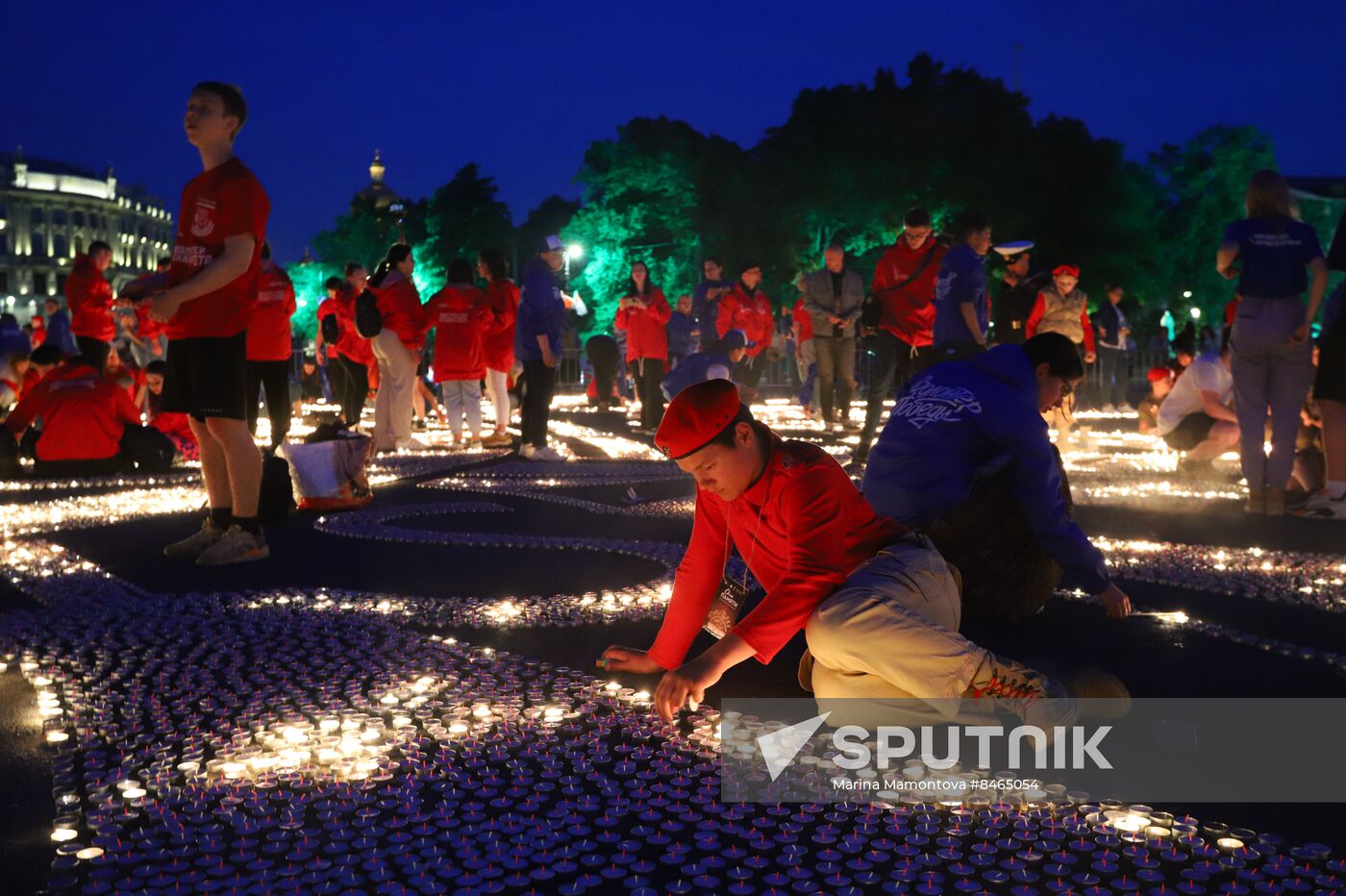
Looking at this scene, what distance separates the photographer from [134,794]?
9.46 feet

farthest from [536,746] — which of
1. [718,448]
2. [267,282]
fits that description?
[267,282]

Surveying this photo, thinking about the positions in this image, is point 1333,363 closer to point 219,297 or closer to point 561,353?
point 219,297

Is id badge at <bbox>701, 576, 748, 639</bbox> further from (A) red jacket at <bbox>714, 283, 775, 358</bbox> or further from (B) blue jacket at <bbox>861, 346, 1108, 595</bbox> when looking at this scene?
(A) red jacket at <bbox>714, 283, 775, 358</bbox>

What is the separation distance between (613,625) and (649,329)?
10.3 m

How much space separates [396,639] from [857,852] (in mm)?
2275

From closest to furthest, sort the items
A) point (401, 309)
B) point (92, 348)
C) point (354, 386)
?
1. point (401, 309)
2. point (92, 348)
3. point (354, 386)

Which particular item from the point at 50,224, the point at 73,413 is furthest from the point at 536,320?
the point at 50,224

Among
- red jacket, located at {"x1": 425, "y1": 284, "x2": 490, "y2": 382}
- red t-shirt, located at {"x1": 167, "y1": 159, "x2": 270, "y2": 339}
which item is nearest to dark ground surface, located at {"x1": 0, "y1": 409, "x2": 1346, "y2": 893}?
red t-shirt, located at {"x1": 167, "y1": 159, "x2": 270, "y2": 339}

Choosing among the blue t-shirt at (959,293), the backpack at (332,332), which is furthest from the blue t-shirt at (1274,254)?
the backpack at (332,332)

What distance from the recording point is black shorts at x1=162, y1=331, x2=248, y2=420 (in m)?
5.77

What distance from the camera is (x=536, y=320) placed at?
1150 cm

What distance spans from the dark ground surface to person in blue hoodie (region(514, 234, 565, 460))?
3311 mm

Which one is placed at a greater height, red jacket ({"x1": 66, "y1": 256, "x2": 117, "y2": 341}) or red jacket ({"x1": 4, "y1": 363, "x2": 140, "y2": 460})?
red jacket ({"x1": 66, "y1": 256, "x2": 117, "y2": 341})

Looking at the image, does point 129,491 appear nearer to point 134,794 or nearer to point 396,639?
point 396,639
